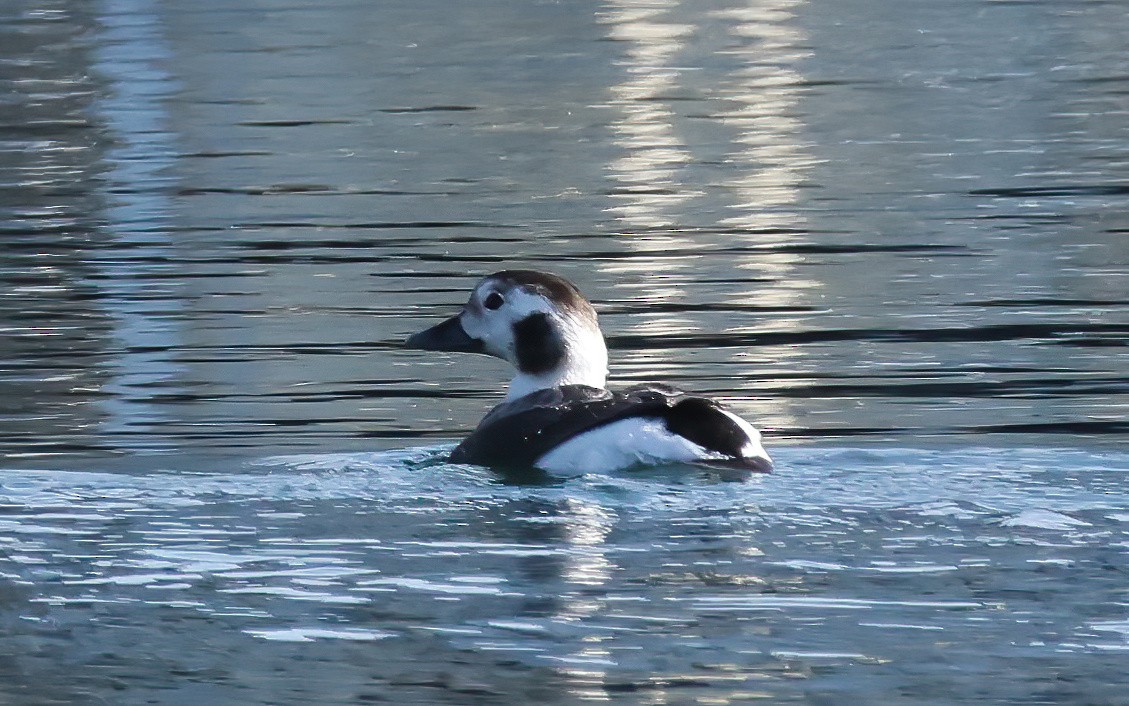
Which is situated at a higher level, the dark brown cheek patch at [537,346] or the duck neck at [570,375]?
the dark brown cheek patch at [537,346]

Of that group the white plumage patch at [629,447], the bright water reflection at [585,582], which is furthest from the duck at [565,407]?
the bright water reflection at [585,582]

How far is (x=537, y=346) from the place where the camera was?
28.0ft

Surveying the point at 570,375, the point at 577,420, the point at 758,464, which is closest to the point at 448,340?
the point at 570,375

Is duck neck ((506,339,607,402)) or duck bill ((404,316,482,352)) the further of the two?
duck bill ((404,316,482,352))

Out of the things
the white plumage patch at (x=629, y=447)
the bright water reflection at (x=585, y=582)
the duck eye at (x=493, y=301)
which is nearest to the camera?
the bright water reflection at (x=585, y=582)

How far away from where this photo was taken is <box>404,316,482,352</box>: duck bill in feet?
29.3

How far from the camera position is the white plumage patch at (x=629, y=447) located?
7.34 m

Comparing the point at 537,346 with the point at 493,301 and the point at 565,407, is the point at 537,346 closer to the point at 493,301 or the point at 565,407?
the point at 493,301

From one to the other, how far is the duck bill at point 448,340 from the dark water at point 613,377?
1.11ft

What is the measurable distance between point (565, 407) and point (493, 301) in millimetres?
1102

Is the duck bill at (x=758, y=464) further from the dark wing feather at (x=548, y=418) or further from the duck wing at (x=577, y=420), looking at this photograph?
the dark wing feather at (x=548, y=418)

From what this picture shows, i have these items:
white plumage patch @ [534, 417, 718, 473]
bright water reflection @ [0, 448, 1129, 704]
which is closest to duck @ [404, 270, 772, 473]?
white plumage patch @ [534, 417, 718, 473]

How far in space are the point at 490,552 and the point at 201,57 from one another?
20180 millimetres

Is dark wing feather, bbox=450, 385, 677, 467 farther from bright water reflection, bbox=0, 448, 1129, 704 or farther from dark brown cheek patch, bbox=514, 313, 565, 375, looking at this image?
dark brown cheek patch, bbox=514, 313, 565, 375
